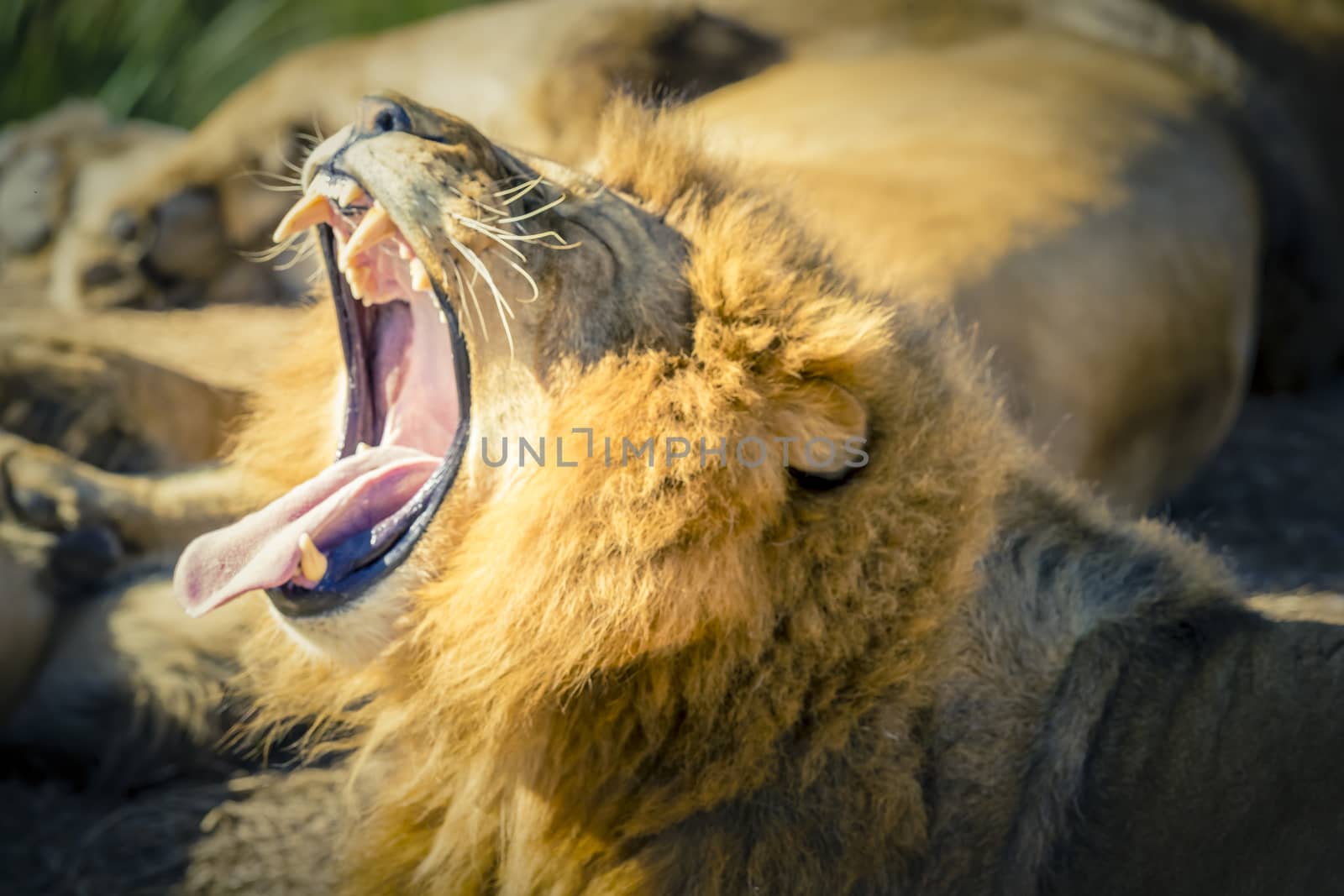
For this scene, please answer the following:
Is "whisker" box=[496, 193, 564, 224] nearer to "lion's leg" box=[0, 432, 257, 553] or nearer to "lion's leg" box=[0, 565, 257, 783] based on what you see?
"lion's leg" box=[0, 565, 257, 783]

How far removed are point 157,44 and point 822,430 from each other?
5.77 m

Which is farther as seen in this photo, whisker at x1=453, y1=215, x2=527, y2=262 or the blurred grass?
the blurred grass

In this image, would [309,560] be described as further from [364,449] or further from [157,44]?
[157,44]

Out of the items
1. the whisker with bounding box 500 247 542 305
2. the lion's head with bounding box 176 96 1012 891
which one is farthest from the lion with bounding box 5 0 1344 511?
the whisker with bounding box 500 247 542 305

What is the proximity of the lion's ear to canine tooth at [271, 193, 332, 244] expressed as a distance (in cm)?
65

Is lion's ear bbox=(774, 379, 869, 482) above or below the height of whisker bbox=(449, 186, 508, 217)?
below

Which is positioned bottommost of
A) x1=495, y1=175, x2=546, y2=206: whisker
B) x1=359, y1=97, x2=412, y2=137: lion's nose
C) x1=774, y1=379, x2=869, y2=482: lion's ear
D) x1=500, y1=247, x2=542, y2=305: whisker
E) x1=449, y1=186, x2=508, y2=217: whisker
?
x1=774, y1=379, x2=869, y2=482: lion's ear

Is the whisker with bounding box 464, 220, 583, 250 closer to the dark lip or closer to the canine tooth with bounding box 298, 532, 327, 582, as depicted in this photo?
the dark lip

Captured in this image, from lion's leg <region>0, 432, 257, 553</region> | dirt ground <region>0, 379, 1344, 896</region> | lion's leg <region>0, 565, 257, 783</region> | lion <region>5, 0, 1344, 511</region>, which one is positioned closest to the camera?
dirt ground <region>0, 379, 1344, 896</region>

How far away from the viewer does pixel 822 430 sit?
158cm

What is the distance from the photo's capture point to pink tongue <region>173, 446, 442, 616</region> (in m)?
1.68

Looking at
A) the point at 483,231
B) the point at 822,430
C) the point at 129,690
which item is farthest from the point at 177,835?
the point at 822,430

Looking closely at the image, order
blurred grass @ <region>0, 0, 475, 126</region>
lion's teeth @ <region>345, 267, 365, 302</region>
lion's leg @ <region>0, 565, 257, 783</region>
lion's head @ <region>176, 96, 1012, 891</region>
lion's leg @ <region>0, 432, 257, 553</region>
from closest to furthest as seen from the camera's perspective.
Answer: lion's head @ <region>176, 96, 1012, 891</region> → lion's teeth @ <region>345, 267, 365, 302</region> → lion's leg @ <region>0, 565, 257, 783</region> → lion's leg @ <region>0, 432, 257, 553</region> → blurred grass @ <region>0, 0, 475, 126</region>

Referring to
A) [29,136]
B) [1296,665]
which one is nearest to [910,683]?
[1296,665]
